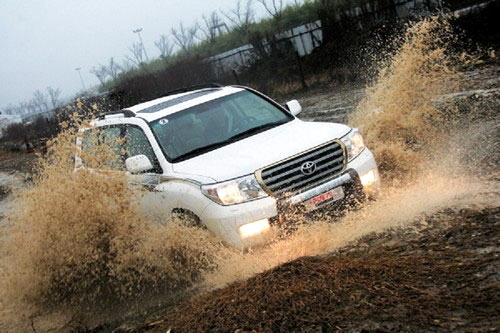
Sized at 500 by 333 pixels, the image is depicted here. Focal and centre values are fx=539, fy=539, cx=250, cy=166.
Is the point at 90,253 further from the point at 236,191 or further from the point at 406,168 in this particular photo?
the point at 406,168

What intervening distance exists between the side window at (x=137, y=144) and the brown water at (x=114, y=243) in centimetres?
30

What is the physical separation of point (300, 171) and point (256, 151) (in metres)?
0.54

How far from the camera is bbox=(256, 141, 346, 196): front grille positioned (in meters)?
5.23

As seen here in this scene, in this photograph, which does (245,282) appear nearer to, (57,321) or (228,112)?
(57,321)

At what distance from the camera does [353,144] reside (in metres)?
5.77

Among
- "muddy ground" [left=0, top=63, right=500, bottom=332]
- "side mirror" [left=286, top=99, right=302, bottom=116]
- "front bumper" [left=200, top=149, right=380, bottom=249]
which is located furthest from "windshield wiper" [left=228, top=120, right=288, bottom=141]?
"muddy ground" [left=0, top=63, right=500, bottom=332]

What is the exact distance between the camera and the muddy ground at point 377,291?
3293 mm

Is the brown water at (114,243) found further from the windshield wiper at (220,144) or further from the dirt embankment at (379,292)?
the windshield wiper at (220,144)

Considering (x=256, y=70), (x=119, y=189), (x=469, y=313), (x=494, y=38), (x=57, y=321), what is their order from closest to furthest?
(x=469, y=313) < (x=57, y=321) < (x=119, y=189) < (x=494, y=38) < (x=256, y=70)

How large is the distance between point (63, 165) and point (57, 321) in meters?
1.99

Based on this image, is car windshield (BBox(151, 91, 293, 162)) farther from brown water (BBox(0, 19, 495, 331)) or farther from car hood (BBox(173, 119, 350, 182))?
brown water (BBox(0, 19, 495, 331))

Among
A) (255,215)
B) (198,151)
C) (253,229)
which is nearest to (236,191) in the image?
(255,215)

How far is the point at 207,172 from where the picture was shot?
541 cm

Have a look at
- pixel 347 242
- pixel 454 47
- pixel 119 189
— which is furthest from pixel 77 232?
pixel 454 47
